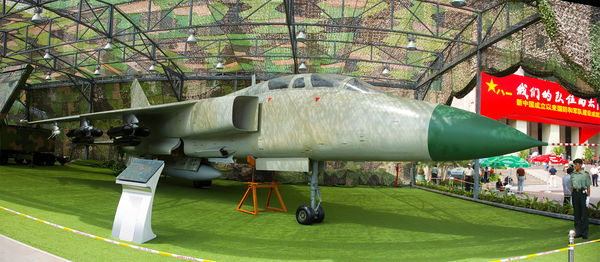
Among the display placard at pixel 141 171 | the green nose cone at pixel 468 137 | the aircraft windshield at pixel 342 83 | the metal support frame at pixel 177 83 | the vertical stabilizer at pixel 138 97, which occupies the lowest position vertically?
the display placard at pixel 141 171

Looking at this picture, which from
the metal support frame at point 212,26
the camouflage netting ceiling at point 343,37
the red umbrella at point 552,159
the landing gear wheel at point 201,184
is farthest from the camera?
the red umbrella at point 552,159

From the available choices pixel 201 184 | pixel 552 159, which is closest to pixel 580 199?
pixel 201 184

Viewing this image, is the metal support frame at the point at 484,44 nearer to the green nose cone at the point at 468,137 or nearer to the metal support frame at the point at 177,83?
the green nose cone at the point at 468,137

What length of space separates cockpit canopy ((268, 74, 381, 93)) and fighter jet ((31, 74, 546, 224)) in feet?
0.06

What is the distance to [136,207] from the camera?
4664 mm

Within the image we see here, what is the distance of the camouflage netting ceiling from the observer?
7992mm

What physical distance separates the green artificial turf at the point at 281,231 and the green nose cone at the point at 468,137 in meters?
1.26

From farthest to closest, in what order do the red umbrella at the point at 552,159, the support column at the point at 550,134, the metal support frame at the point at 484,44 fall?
the support column at the point at 550,134 → the red umbrella at the point at 552,159 → the metal support frame at the point at 484,44

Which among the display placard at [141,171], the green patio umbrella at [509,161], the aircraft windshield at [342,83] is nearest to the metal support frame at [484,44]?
the green patio umbrella at [509,161]

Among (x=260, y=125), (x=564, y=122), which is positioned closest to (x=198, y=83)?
(x=260, y=125)

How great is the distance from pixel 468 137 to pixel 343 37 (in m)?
9.47

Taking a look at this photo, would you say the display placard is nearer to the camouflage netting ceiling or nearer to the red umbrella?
the camouflage netting ceiling

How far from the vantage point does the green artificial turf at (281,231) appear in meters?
4.25

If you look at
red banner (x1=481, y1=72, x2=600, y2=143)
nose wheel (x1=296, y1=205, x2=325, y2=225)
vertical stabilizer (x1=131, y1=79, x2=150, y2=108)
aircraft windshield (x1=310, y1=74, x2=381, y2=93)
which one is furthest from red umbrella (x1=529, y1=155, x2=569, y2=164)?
vertical stabilizer (x1=131, y1=79, x2=150, y2=108)
